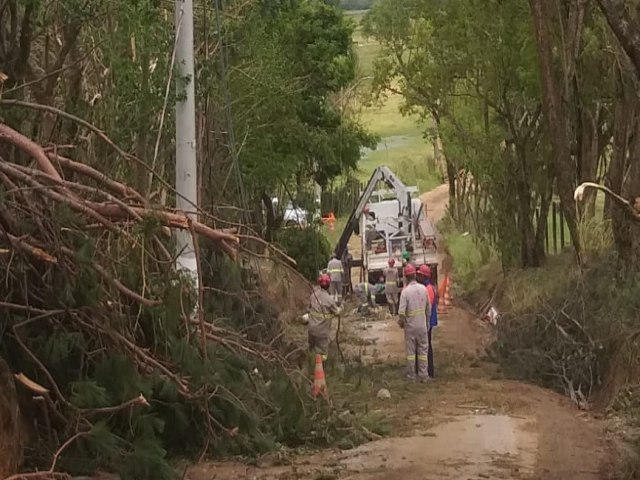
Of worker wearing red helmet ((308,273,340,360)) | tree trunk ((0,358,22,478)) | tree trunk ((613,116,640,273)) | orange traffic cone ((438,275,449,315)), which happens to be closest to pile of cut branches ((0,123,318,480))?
tree trunk ((0,358,22,478))

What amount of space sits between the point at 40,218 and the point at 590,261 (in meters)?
13.0

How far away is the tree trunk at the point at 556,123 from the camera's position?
2052 cm

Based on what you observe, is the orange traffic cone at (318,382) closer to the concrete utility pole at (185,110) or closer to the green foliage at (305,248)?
the concrete utility pole at (185,110)

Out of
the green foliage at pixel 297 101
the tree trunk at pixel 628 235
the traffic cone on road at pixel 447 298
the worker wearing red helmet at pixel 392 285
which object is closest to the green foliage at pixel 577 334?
the tree trunk at pixel 628 235

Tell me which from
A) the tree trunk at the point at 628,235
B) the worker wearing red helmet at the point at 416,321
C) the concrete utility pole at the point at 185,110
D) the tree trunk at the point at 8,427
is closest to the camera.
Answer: the tree trunk at the point at 8,427

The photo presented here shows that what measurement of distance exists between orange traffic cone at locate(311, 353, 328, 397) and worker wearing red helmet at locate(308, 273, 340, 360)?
2.63m

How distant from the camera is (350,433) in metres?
12.7

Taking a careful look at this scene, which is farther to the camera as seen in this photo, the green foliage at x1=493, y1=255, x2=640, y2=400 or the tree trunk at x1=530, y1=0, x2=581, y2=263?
the tree trunk at x1=530, y1=0, x2=581, y2=263

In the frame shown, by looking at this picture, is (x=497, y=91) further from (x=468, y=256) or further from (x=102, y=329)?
(x=102, y=329)

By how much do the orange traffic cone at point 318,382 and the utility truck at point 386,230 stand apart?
60.4ft

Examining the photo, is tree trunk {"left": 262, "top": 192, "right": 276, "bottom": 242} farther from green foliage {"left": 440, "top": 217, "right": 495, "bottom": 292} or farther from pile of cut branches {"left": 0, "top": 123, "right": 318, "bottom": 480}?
pile of cut branches {"left": 0, "top": 123, "right": 318, "bottom": 480}

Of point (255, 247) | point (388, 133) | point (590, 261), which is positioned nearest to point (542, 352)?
point (590, 261)

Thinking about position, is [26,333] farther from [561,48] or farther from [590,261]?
[561,48]

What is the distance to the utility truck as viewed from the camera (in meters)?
33.3
